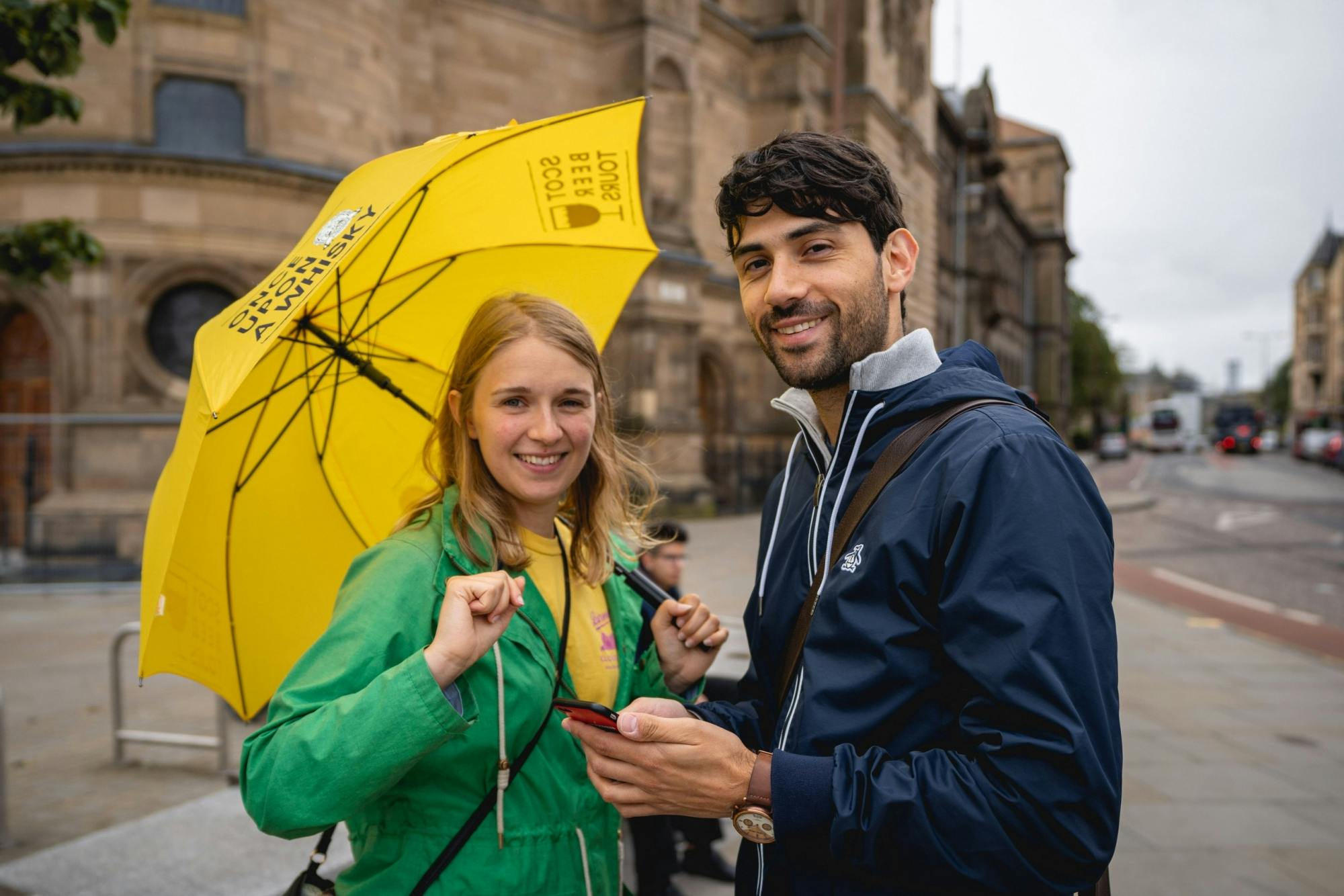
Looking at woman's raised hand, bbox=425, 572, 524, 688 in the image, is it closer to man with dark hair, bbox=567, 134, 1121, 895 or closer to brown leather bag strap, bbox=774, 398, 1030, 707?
man with dark hair, bbox=567, 134, 1121, 895

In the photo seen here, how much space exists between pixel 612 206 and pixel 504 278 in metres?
0.39

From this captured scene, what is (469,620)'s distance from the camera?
1.58 m

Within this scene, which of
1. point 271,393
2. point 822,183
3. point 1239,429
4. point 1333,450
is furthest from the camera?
point 1239,429

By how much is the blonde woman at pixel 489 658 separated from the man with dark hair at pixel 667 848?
108 centimetres

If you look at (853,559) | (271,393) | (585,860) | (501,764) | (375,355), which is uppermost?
(375,355)

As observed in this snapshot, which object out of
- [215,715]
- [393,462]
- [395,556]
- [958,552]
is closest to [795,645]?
[958,552]

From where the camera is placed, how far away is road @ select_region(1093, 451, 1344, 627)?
1303 centimetres

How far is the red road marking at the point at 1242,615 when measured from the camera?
9695 millimetres

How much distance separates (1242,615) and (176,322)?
14.8m

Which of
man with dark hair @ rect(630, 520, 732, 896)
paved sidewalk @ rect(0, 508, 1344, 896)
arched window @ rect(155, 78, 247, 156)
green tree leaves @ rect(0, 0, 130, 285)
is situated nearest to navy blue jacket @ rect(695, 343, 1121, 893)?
man with dark hair @ rect(630, 520, 732, 896)

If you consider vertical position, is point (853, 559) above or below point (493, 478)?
below

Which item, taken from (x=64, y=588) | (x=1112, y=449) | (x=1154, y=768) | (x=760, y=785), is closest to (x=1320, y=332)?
(x=1112, y=449)

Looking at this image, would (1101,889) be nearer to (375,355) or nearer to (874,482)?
(874,482)

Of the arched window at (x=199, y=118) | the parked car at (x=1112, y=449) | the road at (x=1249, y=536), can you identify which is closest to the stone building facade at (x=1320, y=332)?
the parked car at (x=1112, y=449)
